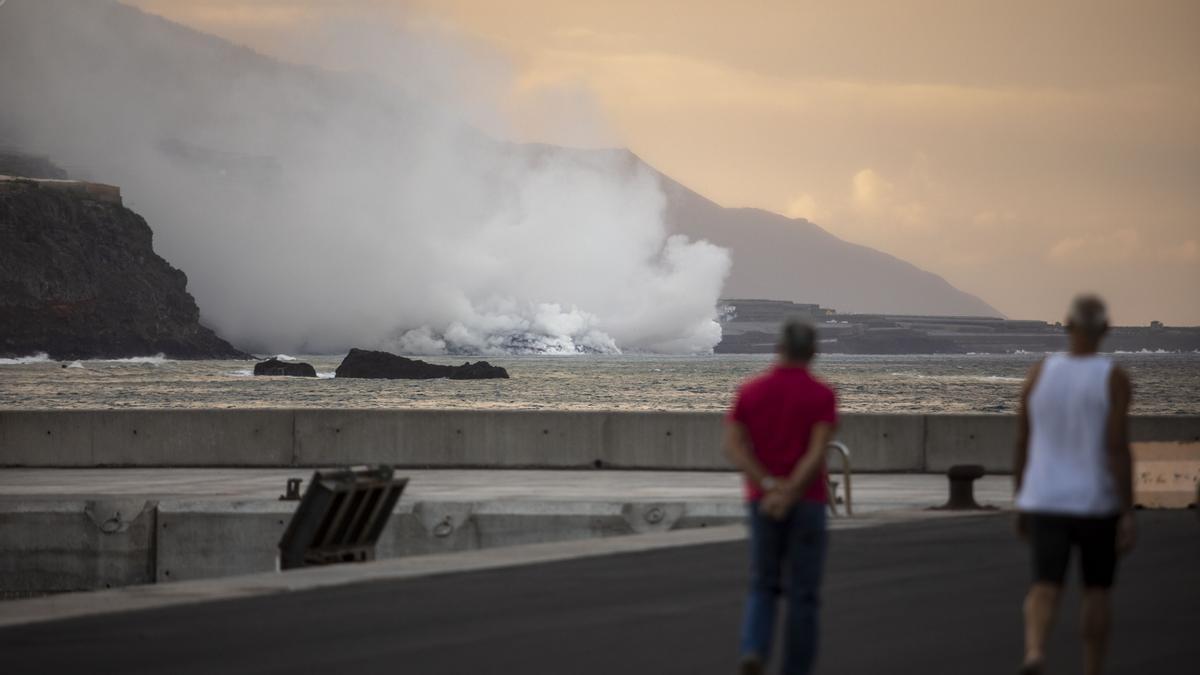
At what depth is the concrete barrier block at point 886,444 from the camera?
24.0m

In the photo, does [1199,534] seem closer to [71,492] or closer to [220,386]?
[71,492]

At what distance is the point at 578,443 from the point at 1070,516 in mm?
16728

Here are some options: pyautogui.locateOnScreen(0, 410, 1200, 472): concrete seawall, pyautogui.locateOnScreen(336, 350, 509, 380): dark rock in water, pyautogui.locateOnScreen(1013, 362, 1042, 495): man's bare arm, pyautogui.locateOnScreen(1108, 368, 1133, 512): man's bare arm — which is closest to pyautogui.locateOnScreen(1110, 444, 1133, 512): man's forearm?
pyautogui.locateOnScreen(1108, 368, 1133, 512): man's bare arm

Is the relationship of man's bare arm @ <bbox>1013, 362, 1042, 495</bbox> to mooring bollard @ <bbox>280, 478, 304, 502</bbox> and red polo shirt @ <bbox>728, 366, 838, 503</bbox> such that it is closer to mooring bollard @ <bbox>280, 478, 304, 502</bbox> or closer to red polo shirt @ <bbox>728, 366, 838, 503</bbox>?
red polo shirt @ <bbox>728, 366, 838, 503</bbox>

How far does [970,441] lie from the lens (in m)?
23.7

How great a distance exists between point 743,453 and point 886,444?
16.5 m

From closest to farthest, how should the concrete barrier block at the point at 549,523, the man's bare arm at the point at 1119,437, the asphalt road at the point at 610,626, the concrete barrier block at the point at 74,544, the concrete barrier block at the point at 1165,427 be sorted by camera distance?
1. the man's bare arm at the point at 1119,437
2. the asphalt road at the point at 610,626
3. the concrete barrier block at the point at 549,523
4. the concrete barrier block at the point at 74,544
5. the concrete barrier block at the point at 1165,427

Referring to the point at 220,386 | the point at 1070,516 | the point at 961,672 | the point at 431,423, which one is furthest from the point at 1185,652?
the point at 220,386

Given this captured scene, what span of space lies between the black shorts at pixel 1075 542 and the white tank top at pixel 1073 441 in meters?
0.05

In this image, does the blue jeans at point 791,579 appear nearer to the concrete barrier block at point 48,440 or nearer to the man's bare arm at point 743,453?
the man's bare arm at point 743,453

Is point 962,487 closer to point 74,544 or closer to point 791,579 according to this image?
point 74,544

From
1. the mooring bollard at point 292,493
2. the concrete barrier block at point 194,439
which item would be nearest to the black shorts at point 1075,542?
the mooring bollard at point 292,493

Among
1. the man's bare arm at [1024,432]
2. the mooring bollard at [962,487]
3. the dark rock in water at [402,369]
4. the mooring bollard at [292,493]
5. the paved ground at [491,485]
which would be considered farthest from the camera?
the dark rock in water at [402,369]

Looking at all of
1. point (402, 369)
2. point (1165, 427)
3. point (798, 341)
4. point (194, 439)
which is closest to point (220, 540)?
point (194, 439)
